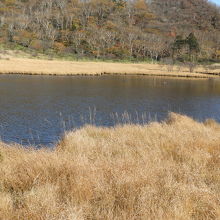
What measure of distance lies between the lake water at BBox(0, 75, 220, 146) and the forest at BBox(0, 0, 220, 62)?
53.2 metres

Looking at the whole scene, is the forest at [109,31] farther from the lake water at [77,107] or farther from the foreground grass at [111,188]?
the foreground grass at [111,188]

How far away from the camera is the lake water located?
708 inches

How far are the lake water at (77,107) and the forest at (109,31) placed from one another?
53.2 metres

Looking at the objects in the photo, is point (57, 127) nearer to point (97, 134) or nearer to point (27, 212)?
point (97, 134)

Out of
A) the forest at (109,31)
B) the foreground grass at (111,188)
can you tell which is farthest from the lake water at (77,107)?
the forest at (109,31)

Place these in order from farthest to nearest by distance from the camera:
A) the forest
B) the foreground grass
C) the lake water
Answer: the forest, the lake water, the foreground grass

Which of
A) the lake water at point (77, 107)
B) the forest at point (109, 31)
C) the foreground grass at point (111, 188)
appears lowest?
the lake water at point (77, 107)

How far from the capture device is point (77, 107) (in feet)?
85.4

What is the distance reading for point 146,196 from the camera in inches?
221

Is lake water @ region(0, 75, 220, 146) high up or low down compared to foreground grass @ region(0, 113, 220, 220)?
down

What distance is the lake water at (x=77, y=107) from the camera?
59.0ft

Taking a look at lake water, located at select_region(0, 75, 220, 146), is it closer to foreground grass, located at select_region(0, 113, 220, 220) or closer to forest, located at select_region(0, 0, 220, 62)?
foreground grass, located at select_region(0, 113, 220, 220)

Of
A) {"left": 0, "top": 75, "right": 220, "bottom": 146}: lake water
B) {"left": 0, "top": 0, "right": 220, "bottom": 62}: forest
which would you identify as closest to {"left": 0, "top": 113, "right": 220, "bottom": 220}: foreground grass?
{"left": 0, "top": 75, "right": 220, "bottom": 146}: lake water

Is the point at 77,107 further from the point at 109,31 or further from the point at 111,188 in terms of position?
the point at 109,31
